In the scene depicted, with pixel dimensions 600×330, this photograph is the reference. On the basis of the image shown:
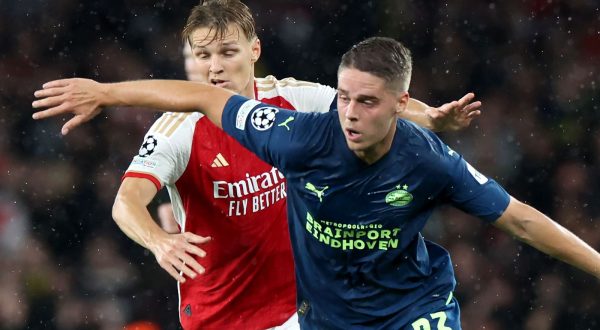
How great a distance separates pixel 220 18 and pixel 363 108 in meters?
1.31

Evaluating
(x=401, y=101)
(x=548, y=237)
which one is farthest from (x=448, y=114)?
(x=548, y=237)

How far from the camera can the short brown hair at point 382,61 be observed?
4.29m

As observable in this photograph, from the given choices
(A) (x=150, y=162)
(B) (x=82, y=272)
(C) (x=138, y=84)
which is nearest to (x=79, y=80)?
(C) (x=138, y=84)

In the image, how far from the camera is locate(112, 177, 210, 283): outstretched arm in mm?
4180

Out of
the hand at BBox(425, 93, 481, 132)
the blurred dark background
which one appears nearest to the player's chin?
the hand at BBox(425, 93, 481, 132)

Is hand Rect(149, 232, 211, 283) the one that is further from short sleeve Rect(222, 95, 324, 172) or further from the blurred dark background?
the blurred dark background

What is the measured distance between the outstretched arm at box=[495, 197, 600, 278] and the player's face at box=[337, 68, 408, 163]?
67 centimetres

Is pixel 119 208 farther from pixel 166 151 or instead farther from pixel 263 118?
pixel 263 118

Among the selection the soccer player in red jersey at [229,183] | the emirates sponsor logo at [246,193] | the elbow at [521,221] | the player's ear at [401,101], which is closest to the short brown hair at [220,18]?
the soccer player in red jersey at [229,183]

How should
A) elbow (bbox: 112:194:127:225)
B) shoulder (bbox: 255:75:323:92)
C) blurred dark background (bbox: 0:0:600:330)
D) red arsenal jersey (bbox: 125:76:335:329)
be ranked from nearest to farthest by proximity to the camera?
elbow (bbox: 112:194:127:225) < red arsenal jersey (bbox: 125:76:335:329) < shoulder (bbox: 255:75:323:92) < blurred dark background (bbox: 0:0:600:330)

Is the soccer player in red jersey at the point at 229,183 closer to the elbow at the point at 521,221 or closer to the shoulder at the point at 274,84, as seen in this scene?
the shoulder at the point at 274,84

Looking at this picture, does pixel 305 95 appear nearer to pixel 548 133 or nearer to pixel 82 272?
pixel 82 272

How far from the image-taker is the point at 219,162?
16.9 feet

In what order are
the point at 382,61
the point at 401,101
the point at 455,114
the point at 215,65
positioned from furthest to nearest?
the point at 215,65
the point at 455,114
the point at 401,101
the point at 382,61
